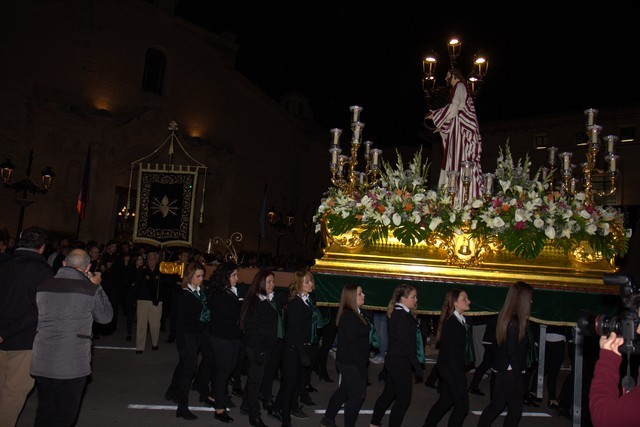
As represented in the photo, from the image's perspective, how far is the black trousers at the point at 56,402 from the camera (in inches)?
193

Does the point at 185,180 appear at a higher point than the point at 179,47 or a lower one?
lower

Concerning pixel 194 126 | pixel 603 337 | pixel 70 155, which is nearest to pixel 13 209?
pixel 70 155

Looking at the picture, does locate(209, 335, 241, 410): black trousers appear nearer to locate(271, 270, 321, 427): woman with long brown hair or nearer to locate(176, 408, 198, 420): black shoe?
locate(176, 408, 198, 420): black shoe

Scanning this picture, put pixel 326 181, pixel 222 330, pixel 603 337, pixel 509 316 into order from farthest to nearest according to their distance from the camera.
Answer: pixel 326 181 → pixel 222 330 → pixel 509 316 → pixel 603 337

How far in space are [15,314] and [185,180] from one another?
25.1 feet

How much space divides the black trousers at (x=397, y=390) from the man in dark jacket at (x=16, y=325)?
152 inches

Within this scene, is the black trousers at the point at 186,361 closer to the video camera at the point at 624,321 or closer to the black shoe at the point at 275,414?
the black shoe at the point at 275,414

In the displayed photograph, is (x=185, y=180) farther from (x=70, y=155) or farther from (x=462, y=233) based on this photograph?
(x=70, y=155)

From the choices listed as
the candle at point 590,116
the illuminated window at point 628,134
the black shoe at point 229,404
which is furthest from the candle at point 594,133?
the illuminated window at point 628,134

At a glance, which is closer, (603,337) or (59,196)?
(603,337)

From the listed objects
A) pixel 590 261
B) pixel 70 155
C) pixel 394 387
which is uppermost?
pixel 70 155

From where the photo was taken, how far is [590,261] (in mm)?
7094

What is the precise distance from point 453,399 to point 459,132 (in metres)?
4.25

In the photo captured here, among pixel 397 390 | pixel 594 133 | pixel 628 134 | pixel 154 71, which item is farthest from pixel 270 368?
→ pixel 628 134
